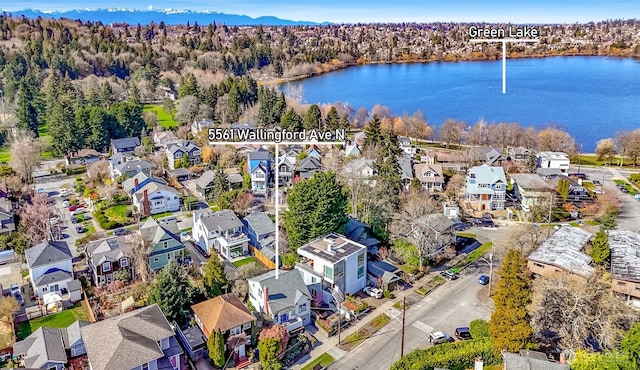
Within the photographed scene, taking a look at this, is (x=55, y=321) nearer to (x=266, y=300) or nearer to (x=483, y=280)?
(x=266, y=300)

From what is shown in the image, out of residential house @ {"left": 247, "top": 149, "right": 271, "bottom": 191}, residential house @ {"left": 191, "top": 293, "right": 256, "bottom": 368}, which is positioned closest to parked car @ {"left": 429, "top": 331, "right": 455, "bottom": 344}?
residential house @ {"left": 191, "top": 293, "right": 256, "bottom": 368}

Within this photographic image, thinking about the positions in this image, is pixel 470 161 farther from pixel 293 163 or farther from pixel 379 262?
pixel 379 262

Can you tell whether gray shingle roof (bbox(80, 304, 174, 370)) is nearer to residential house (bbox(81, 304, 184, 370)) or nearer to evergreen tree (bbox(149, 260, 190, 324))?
residential house (bbox(81, 304, 184, 370))

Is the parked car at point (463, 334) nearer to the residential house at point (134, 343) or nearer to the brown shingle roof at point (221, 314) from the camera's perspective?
the brown shingle roof at point (221, 314)

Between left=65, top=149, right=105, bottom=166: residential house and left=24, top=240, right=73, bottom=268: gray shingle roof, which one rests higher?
left=65, top=149, right=105, bottom=166: residential house

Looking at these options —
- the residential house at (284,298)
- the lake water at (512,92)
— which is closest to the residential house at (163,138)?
the residential house at (284,298)
